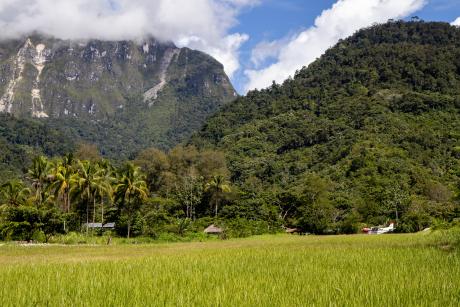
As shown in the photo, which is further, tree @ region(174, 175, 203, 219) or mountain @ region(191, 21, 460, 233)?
tree @ region(174, 175, 203, 219)

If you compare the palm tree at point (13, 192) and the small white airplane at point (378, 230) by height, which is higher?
the palm tree at point (13, 192)

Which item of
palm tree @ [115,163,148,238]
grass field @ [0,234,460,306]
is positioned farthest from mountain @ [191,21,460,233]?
palm tree @ [115,163,148,238]

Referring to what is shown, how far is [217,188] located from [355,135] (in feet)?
106

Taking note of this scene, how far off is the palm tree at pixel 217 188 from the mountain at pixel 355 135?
3.56 metres

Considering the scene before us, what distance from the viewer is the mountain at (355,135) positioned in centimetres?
5972

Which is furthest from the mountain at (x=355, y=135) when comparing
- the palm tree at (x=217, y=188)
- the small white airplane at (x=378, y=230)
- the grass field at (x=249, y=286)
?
the grass field at (x=249, y=286)

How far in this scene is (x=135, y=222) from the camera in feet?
159

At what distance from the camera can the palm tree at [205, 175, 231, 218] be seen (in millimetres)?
67312

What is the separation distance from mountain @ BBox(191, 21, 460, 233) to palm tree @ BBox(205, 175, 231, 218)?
356 cm

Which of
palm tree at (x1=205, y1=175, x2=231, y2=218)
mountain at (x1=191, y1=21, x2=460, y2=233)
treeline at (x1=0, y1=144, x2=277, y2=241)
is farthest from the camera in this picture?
palm tree at (x1=205, y1=175, x2=231, y2=218)

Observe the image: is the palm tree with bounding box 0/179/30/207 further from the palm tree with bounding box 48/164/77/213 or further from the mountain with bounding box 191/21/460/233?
the mountain with bounding box 191/21/460/233

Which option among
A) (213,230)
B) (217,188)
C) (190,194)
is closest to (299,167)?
(217,188)

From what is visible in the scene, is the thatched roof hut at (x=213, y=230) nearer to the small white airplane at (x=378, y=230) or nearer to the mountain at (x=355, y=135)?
the mountain at (x=355, y=135)

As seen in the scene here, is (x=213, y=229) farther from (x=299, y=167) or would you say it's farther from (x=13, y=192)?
(x=299, y=167)
